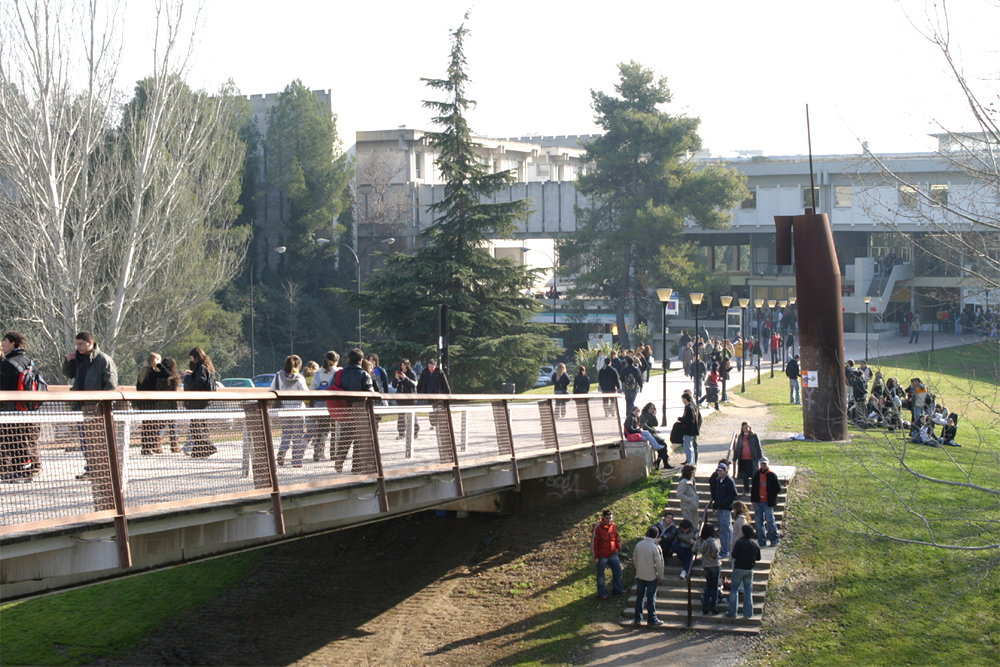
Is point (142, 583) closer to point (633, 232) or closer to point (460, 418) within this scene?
point (460, 418)

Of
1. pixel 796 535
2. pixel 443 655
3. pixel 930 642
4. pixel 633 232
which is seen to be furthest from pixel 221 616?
pixel 633 232

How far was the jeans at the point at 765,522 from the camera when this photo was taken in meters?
15.8

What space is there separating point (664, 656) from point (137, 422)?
851cm

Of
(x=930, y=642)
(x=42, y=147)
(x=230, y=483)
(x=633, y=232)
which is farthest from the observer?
(x=633, y=232)

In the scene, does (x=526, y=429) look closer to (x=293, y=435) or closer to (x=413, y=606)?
(x=413, y=606)

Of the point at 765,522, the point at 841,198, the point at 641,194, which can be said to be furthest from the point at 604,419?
the point at 841,198

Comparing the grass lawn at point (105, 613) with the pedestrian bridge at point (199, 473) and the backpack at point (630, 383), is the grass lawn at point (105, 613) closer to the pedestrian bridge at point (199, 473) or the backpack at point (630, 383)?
the pedestrian bridge at point (199, 473)

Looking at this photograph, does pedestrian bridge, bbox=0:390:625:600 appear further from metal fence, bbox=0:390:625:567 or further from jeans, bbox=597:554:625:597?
jeans, bbox=597:554:625:597

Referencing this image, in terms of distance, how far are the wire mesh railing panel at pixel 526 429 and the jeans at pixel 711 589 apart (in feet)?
10.9

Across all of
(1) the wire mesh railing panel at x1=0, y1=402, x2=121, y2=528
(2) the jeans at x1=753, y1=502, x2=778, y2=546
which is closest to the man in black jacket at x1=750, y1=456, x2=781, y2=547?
(2) the jeans at x1=753, y1=502, x2=778, y2=546

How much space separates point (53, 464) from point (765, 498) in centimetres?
1154

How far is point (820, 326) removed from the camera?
70.1ft

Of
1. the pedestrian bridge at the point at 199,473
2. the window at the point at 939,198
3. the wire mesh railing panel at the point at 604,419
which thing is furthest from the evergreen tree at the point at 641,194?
the pedestrian bridge at the point at 199,473

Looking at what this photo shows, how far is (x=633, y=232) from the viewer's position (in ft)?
175
